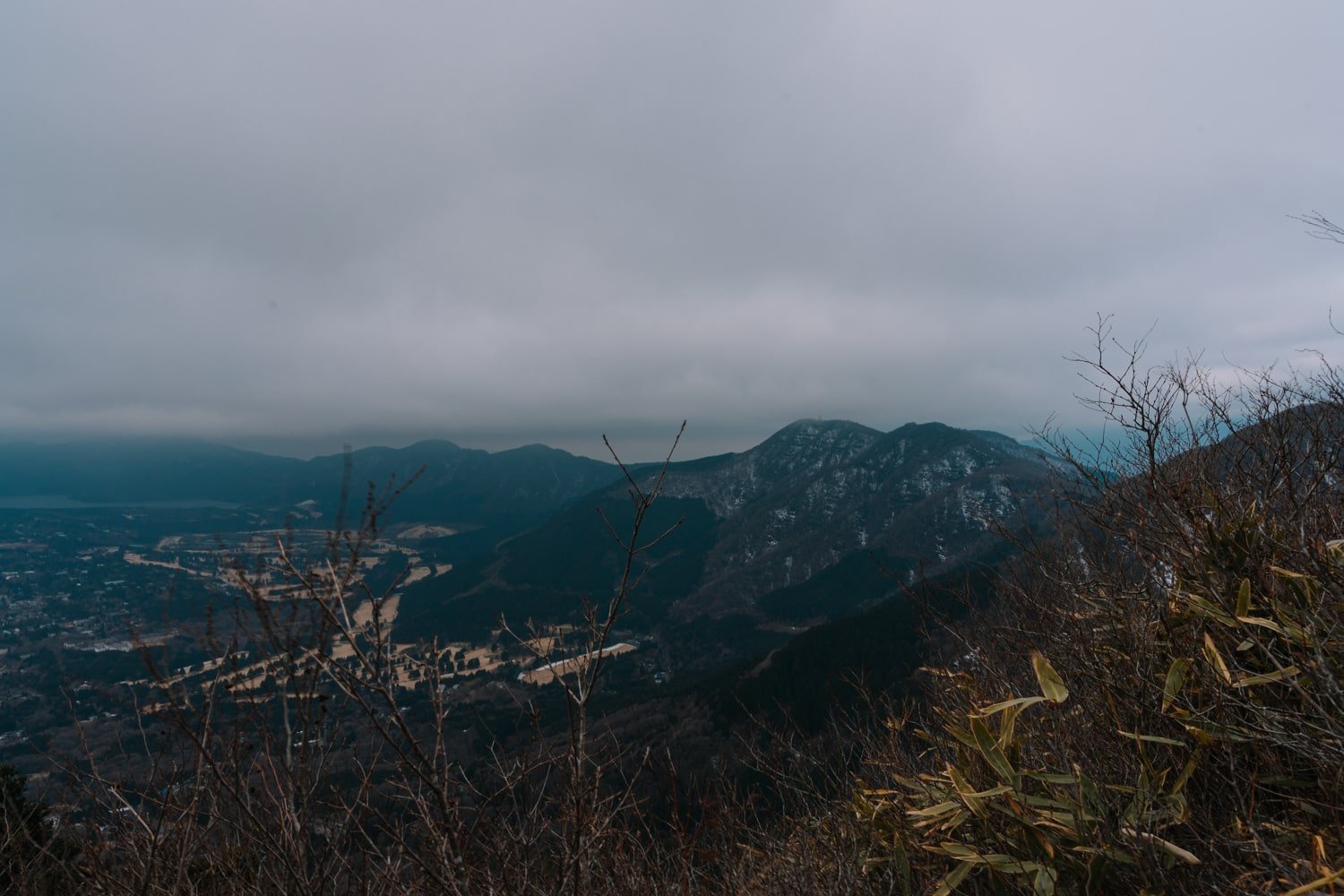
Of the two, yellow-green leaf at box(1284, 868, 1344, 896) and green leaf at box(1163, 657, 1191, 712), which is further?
green leaf at box(1163, 657, 1191, 712)

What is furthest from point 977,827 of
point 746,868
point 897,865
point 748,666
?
point 748,666

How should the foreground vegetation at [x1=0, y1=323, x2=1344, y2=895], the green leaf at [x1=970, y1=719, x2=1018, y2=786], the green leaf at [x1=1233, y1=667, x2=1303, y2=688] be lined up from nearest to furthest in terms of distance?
the foreground vegetation at [x1=0, y1=323, x2=1344, y2=895] < the green leaf at [x1=1233, y1=667, x2=1303, y2=688] < the green leaf at [x1=970, y1=719, x2=1018, y2=786]

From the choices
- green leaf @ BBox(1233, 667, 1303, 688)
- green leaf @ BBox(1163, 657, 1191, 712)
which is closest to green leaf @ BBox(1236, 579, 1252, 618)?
green leaf @ BBox(1233, 667, 1303, 688)

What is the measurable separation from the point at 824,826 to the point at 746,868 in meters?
1.86

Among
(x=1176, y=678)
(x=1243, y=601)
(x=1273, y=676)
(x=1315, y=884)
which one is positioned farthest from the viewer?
(x=1243, y=601)

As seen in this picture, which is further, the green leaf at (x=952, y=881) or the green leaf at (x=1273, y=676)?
the green leaf at (x=952, y=881)

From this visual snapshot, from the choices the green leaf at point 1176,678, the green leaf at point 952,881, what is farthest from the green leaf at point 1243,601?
the green leaf at point 952,881

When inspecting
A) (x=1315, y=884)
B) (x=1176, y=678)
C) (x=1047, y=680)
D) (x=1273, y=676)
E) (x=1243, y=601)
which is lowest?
(x=1315, y=884)

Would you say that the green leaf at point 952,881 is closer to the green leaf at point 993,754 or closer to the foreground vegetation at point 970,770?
the foreground vegetation at point 970,770

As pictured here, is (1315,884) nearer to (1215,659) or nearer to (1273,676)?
(1273,676)

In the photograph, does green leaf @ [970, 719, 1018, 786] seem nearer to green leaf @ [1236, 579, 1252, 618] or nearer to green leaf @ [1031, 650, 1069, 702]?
green leaf @ [1031, 650, 1069, 702]

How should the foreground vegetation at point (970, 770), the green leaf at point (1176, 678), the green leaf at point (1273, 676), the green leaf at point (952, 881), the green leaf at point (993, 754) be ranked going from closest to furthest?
the foreground vegetation at point (970, 770) < the green leaf at point (1273, 676) < the green leaf at point (952, 881) < the green leaf at point (1176, 678) < the green leaf at point (993, 754)

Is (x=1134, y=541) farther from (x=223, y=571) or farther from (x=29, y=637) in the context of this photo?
(x=29, y=637)

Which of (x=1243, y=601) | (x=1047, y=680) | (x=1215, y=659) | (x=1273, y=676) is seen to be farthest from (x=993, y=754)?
(x=1243, y=601)
